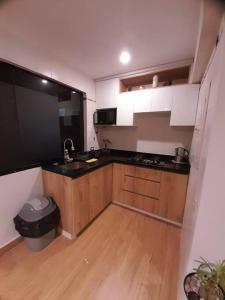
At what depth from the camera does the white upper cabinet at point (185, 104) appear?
1.84 m

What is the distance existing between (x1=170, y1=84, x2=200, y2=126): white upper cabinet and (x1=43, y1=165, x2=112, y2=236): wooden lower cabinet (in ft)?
4.63

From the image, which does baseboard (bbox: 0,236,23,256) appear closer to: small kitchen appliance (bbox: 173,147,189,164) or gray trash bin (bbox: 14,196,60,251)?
gray trash bin (bbox: 14,196,60,251)

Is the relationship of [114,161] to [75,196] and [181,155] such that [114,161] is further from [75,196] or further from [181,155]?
[181,155]

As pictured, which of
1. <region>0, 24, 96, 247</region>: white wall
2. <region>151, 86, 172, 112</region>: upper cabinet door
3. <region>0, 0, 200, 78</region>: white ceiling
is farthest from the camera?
<region>151, 86, 172, 112</region>: upper cabinet door

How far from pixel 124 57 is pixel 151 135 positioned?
1347 millimetres

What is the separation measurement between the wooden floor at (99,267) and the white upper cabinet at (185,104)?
1619 mm

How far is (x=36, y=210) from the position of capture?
1.51 m

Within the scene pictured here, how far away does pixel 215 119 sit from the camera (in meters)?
0.69

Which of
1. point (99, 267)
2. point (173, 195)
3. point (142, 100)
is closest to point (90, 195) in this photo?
point (99, 267)

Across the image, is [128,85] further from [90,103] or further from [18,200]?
[18,200]

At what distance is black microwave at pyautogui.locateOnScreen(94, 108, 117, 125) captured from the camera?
2475 millimetres

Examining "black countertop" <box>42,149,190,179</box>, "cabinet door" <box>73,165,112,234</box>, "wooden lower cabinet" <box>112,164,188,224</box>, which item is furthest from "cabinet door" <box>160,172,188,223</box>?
"cabinet door" <box>73,165,112,234</box>

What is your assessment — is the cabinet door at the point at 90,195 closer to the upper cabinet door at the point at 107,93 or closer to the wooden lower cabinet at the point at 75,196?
the wooden lower cabinet at the point at 75,196

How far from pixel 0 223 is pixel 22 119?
1.24m
